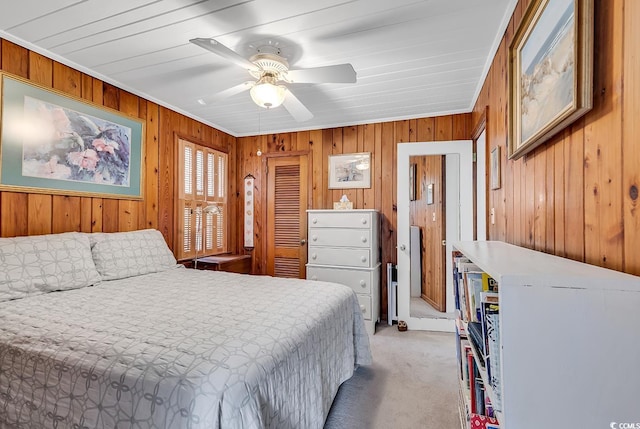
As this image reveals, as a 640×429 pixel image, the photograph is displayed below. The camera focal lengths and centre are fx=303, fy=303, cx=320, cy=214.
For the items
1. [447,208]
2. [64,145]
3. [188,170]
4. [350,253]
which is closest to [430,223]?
[447,208]

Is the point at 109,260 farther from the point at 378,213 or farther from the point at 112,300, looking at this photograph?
the point at 378,213

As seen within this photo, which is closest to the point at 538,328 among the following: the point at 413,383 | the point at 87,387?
the point at 87,387

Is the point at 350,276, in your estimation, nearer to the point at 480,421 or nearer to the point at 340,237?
the point at 340,237

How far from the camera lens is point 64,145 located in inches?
91.8

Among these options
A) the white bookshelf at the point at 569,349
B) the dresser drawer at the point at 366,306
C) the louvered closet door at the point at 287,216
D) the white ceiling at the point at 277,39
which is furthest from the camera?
the louvered closet door at the point at 287,216

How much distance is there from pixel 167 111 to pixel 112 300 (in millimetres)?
2247

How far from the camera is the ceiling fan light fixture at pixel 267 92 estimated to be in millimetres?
Result: 1984

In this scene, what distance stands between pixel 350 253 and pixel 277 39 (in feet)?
7.06

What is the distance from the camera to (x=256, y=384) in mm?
1076

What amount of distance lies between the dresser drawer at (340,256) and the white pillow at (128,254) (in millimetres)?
1464

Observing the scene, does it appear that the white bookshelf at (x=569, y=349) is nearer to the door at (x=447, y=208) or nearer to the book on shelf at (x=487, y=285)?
the book on shelf at (x=487, y=285)

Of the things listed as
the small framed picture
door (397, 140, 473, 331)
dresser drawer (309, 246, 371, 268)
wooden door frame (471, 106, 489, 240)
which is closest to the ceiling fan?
the small framed picture

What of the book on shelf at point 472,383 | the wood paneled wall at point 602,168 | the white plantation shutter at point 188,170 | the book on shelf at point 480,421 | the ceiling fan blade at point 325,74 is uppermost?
the ceiling fan blade at point 325,74

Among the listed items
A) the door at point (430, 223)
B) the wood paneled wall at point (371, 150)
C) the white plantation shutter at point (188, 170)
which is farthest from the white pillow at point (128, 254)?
the door at point (430, 223)
